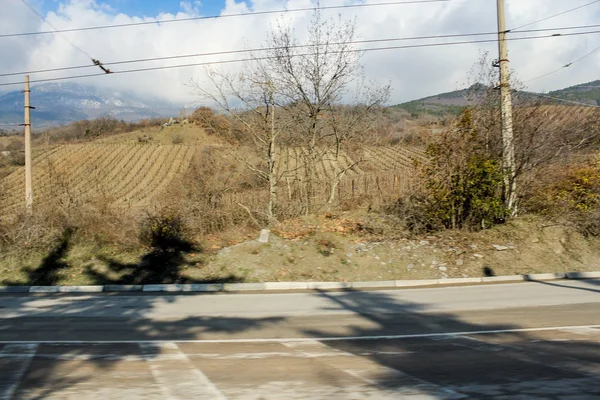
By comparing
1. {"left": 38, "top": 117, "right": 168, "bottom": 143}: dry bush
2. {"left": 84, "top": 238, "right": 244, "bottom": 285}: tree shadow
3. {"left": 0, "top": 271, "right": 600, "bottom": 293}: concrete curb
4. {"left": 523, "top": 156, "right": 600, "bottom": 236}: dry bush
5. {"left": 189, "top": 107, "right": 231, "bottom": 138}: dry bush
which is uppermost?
{"left": 38, "top": 117, "right": 168, "bottom": 143}: dry bush

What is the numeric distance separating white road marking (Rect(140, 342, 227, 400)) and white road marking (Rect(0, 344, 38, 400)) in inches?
59.6

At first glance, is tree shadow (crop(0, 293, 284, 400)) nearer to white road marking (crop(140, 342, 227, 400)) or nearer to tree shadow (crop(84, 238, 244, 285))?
white road marking (crop(140, 342, 227, 400))

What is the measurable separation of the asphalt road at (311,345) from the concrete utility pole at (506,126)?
447cm

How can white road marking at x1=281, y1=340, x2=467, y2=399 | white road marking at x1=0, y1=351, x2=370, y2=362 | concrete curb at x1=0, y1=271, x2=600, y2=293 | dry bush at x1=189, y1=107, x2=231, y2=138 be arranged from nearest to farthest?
1. white road marking at x1=281, y1=340, x2=467, y2=399
2. white road marking at x1=0, y1=351, x2=370, y2=362
3. concrete curb at x1=0, y1=271, x2=600, y2=293
4. dry bush at x1=189, y1=107, x2=231, y2=138

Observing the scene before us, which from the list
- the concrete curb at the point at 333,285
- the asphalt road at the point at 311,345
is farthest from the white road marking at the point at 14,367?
the concrete curb at the point at 333,285

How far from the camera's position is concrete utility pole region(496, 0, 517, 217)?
1572 centimetres

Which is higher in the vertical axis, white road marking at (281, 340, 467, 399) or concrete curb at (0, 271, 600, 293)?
concrete curb at (0, 271, 600, 293)

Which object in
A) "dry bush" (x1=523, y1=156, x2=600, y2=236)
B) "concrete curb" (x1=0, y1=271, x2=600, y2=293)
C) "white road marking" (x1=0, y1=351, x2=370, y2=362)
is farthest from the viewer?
"dry bush" (x1=523, y1=156, x2=600, y2=236)

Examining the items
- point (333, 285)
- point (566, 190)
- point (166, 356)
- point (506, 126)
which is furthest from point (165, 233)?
point (566, 190)

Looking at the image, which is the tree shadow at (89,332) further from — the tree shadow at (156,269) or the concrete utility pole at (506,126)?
the concrete utility pole at (506,126)

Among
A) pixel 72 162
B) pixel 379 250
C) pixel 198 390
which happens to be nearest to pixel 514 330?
pixel 198 390

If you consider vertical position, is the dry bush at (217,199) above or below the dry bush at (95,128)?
below

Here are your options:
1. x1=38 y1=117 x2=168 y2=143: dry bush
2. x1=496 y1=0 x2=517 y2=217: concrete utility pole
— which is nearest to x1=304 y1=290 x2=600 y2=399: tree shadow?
x1=496 y1=0 x2=517 y2=217: concrete utility pole

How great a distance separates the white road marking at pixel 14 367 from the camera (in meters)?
5.42
